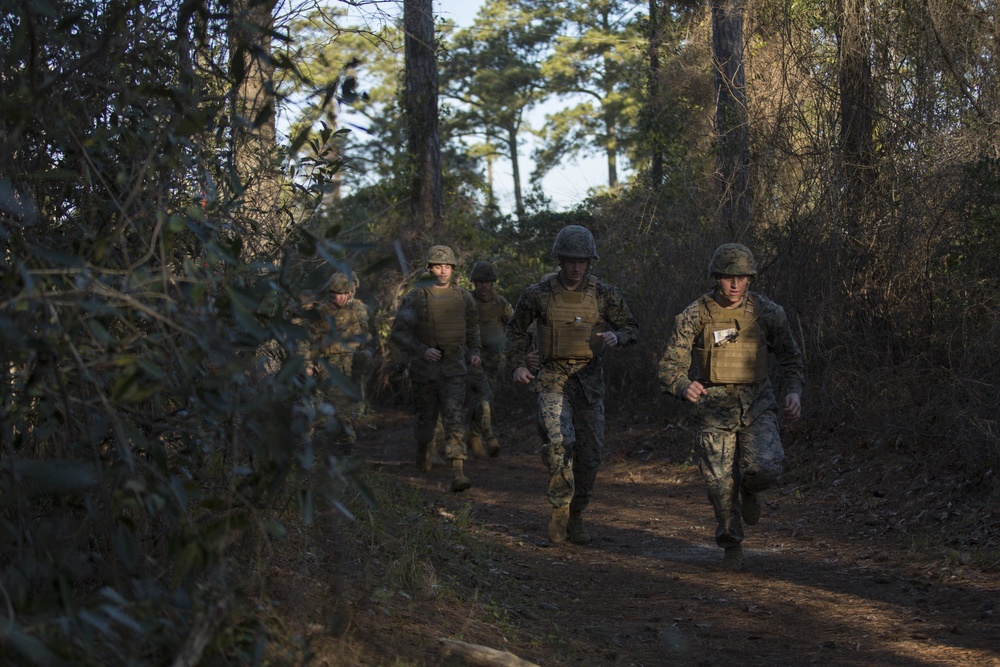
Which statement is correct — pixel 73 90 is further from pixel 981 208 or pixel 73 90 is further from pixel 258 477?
pixel 981 208

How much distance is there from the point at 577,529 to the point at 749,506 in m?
1.58

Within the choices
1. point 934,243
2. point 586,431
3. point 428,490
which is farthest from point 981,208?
point 428,490

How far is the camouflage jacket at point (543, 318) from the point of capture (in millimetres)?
8391

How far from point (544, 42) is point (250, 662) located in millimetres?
41641

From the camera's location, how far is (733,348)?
7.42 meters

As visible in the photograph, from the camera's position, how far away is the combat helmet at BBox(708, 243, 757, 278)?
7.28 meters

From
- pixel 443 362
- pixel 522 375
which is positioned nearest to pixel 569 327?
pixel 522 375

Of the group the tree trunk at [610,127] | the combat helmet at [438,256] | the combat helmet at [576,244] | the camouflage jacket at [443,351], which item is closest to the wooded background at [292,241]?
the combat helmet at [438,256]

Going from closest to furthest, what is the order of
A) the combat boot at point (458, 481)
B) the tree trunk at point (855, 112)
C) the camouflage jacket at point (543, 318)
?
the camouflage jacket at point (543, 318)
the combat boot at point (458, 481)
the tree trunk at point (855, 112)

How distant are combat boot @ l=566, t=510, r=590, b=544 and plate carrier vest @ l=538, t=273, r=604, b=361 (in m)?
1.26

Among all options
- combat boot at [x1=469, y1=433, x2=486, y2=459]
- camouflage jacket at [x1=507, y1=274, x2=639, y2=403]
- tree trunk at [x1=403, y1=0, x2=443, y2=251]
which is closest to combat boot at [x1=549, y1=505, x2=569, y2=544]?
camouflage jacket at [x1=507, y1=274, x2=639, y2=403]

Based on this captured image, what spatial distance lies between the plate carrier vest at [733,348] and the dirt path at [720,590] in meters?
1.34

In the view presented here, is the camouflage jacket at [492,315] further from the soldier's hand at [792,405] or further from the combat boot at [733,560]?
the soldier's hand at [792,405]

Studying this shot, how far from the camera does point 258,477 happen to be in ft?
12.4
